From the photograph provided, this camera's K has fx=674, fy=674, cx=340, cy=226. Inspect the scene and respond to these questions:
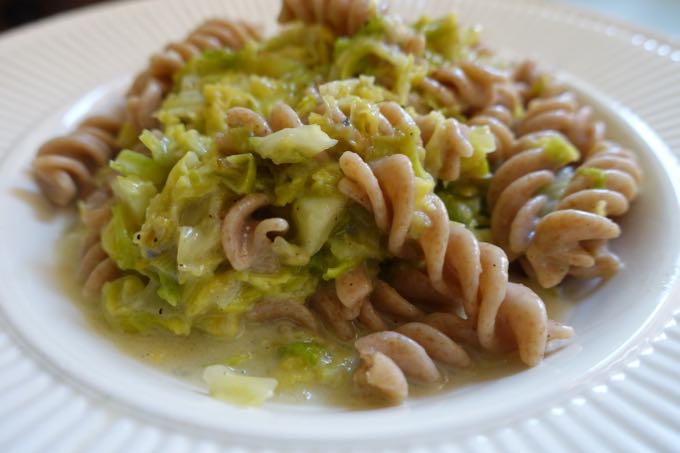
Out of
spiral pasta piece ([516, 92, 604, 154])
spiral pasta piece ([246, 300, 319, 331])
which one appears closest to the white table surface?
spiral pasta piece ([516, 92, 604, 154])

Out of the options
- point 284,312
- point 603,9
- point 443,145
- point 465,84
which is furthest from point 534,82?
point 603,9

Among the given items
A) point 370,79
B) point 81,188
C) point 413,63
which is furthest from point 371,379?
point 81,188

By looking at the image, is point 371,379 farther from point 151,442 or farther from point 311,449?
point 151,442

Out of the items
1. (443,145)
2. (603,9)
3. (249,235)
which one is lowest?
(603,9)

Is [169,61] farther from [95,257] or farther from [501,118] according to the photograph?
[501,118]

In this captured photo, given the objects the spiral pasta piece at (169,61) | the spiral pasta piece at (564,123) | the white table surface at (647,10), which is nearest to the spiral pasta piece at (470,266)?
the spiral pasta piece at (564,123)

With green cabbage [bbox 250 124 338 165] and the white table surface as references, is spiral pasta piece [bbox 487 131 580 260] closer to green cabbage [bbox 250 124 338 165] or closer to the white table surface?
green cabbage [bbox 250 124 338 165]

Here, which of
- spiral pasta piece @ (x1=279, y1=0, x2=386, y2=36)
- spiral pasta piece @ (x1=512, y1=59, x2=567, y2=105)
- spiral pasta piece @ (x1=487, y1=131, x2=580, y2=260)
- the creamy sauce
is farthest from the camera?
spiral pasta piece @ (x1=512, y1=59, x2=567, y2=105)
